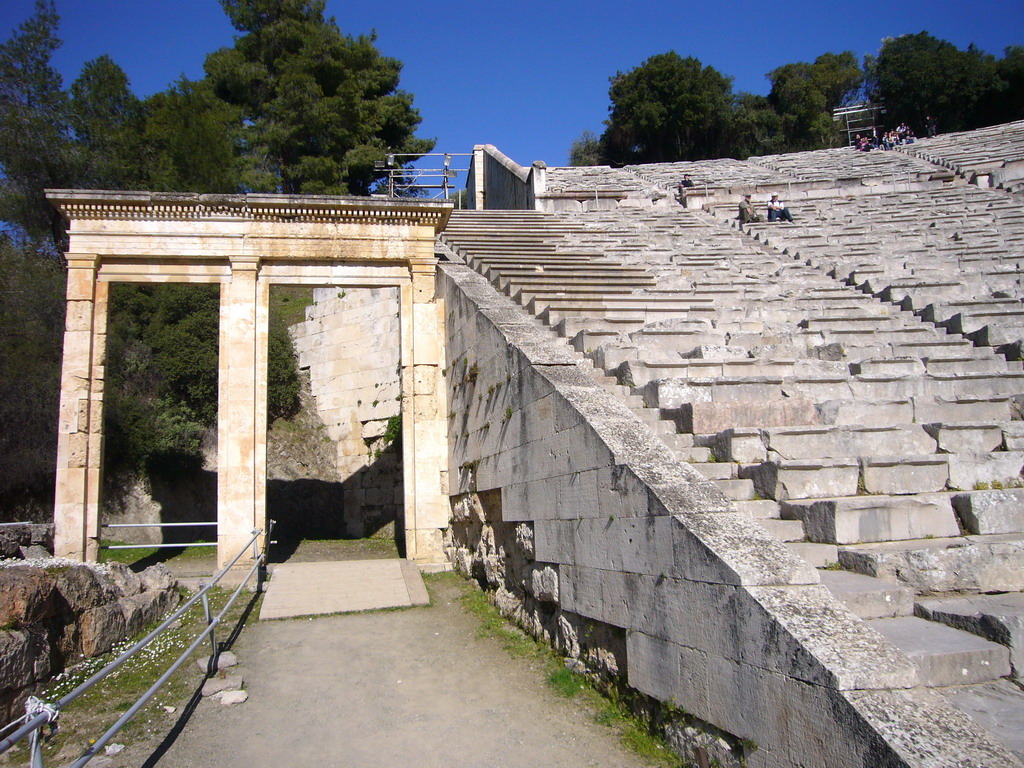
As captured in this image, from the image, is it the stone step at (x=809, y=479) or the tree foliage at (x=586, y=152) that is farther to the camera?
the tree foliage at (x=586, y=152)

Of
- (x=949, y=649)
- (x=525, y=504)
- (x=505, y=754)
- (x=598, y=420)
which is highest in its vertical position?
(x=598, y=420)

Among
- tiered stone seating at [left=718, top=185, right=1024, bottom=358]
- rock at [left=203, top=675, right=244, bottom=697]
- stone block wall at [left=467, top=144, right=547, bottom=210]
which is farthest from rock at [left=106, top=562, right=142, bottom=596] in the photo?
stone block wall at [left=467, top=144, right=547, bottom=210]

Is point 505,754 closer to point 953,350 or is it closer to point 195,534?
point 953,350

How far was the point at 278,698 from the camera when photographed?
553 cm

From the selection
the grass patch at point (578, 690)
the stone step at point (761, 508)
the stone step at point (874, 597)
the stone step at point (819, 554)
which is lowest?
the grass patch at point (578, 690)

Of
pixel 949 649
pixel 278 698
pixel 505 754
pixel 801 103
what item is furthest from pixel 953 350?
pixel 801 103

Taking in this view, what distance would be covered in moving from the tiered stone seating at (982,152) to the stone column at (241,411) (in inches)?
743

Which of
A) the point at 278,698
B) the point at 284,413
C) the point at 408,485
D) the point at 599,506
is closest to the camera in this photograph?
the point at 599,506

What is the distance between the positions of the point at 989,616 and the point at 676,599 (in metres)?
1.51

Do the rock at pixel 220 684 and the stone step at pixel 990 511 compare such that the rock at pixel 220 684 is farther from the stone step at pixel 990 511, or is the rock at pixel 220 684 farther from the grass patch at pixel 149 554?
the grass patch at pixel 149 554

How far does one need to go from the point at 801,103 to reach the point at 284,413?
35869mm

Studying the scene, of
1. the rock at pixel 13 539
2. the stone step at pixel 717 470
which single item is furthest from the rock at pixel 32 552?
the stone step at pixel 717 470

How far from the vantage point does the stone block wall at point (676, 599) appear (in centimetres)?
289

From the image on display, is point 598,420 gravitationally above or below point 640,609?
above
